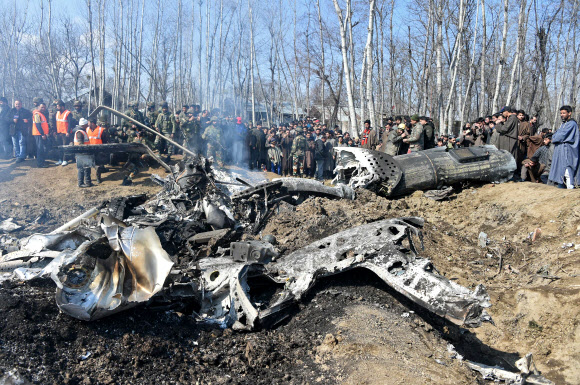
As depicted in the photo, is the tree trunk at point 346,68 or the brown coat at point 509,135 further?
the tree trunk at point 346,68

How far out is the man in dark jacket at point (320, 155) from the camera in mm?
13898

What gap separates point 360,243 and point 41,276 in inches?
133

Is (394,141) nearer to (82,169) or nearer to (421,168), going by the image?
(421,168)

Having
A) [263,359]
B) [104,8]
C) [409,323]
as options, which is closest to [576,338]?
[409,323]

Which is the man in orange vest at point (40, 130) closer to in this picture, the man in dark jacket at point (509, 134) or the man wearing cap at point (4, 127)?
the man wearing cap at point (4, 127)

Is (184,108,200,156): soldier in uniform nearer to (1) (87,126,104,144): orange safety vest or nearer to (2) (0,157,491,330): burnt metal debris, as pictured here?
(1) (87,126,104,144): orange safety vest

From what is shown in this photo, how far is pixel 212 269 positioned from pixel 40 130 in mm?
10735

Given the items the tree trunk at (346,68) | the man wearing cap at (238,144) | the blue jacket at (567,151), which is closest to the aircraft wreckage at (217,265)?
the blue jacket at (567,151)

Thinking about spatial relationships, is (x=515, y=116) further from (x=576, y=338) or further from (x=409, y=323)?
(x=409, y=323)

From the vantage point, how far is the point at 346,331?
3971 mm

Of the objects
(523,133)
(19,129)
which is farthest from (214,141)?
(523,133)

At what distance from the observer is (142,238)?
388 centimetres

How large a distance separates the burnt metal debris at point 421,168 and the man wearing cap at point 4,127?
9.98m

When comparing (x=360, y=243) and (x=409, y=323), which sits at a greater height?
(x=360, y=243)
